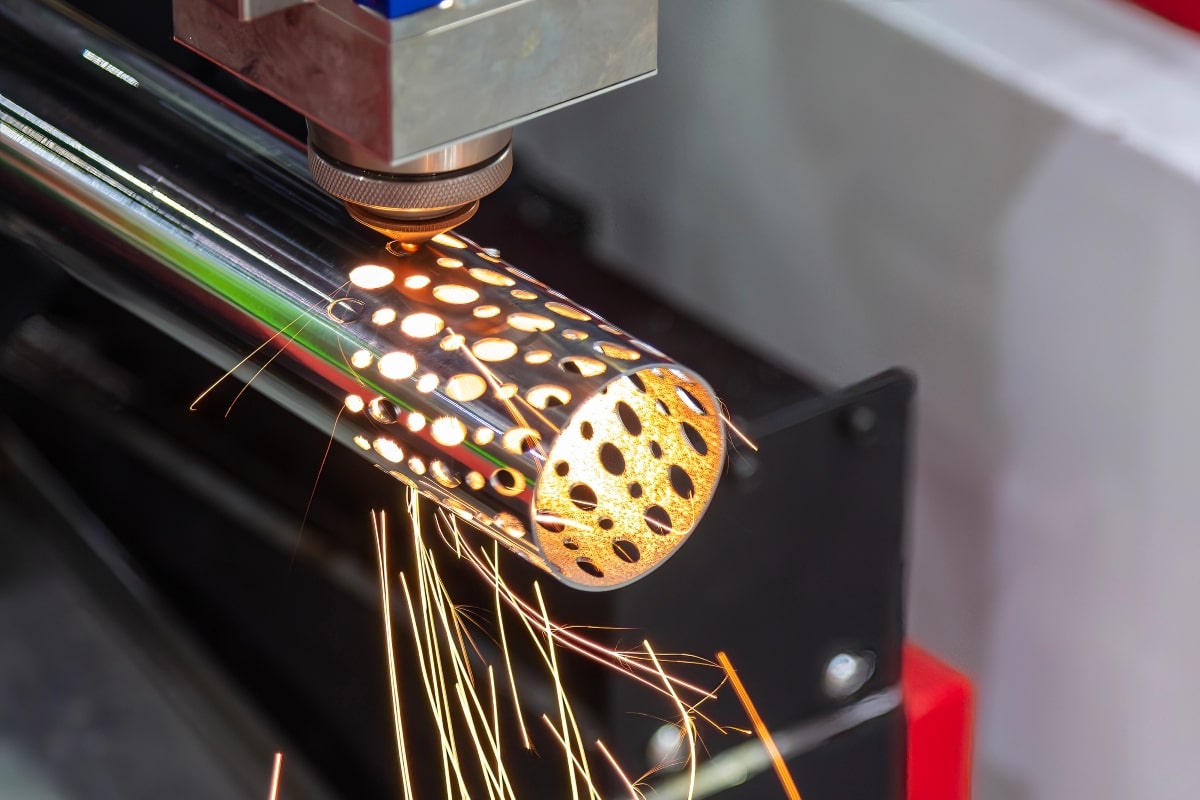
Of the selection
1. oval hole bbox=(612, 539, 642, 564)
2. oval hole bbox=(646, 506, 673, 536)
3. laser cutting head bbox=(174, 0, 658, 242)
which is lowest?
oval hole bbox=(612, 539, 642, 564)

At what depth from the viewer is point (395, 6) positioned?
0.95ft

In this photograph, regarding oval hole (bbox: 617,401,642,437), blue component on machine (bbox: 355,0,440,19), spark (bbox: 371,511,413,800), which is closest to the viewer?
blue component on machine (bbox: 355,0,440,19)

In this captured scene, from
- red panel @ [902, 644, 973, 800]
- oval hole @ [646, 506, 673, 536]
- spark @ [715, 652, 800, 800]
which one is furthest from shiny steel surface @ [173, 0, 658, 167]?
red panel @ [902, 644, 973, 800]

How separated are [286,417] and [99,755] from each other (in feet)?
0.42

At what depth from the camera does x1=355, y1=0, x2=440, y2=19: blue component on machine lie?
29cm

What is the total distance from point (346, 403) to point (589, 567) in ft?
0.21

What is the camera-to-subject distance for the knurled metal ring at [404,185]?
339mm

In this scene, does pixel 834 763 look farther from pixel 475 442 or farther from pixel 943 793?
pixel 475 442

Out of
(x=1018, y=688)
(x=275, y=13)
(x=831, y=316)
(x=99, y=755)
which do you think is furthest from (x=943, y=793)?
(x=275, y=13)

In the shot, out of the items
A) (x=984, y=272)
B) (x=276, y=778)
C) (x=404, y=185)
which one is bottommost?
(x=276, y=778)

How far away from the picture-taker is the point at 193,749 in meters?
0.56

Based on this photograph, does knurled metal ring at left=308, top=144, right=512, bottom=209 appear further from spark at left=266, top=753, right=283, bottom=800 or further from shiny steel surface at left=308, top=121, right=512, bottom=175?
spark at left=266, top=753, right=283, bottom=800

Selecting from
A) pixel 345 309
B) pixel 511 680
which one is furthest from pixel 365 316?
pixel 511 680

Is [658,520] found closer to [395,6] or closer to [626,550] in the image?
[626,550]
